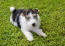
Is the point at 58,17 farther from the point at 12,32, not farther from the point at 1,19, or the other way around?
the point at 1,19

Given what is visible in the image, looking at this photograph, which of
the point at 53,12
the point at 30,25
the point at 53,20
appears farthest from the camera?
the point at 53,12

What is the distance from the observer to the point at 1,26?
559 centimetres

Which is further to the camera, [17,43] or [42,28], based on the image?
[42,28]

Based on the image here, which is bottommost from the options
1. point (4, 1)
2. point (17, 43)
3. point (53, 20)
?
point (17, 43)

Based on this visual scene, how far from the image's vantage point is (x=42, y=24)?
549 cm

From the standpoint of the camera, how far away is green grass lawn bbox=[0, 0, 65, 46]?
15.8 ft

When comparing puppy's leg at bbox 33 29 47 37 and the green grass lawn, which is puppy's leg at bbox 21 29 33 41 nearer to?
the green grass lawn

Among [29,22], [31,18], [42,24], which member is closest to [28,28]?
[29,22]

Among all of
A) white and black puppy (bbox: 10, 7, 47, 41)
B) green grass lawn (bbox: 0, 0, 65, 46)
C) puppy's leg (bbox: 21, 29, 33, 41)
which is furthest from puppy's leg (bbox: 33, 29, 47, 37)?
puppy's leg (bbox: 21, 29, 33, 41)

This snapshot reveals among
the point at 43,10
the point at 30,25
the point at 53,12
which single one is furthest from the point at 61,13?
the point at 30,25

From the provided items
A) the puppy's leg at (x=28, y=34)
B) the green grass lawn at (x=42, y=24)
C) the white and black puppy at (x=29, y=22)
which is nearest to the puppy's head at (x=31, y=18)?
the white and black puppy at (x=29, y=22)

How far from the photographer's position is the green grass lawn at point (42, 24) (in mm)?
4806

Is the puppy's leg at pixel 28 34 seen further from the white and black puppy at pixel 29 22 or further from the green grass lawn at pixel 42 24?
the green grass lawn at pixel 42 24

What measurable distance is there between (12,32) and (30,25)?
0.87m
